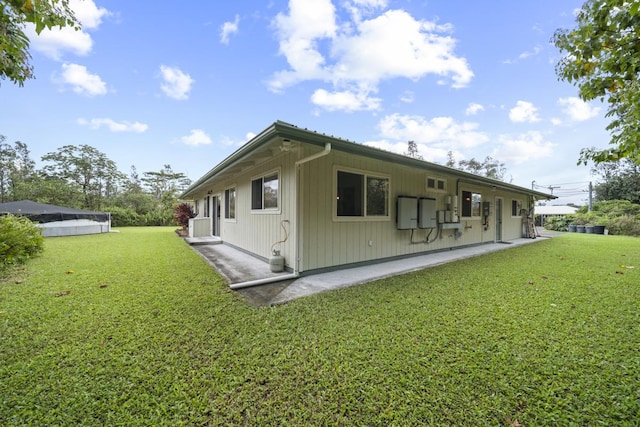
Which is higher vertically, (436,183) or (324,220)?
(436,183)

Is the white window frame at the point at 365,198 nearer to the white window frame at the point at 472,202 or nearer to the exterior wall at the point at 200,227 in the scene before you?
the white window frame at the point at 472,202

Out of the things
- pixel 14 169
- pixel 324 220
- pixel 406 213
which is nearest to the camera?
pixel 324 220

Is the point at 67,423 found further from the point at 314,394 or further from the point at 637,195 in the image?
the point at 637,195

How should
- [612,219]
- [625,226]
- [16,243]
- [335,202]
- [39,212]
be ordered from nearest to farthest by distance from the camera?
[335,202] → [16,243] → [39,212] → [625,226] → [612,219]

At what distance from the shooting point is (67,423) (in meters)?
1.45

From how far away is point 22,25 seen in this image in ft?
8.04

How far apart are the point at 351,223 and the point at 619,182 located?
31987 millimetres

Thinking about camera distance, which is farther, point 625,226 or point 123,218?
point 123,218

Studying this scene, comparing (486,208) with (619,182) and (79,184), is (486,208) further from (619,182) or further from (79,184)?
(79,184)

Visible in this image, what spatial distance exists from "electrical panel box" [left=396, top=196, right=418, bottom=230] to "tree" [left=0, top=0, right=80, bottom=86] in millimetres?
5763

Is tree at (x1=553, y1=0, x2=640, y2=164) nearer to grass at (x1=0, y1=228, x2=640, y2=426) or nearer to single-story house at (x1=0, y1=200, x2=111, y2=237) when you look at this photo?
grass at (x1=0, y1=228, x2=640, y2=426)

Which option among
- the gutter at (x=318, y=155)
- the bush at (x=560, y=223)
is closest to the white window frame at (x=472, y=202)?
the gutter at (x=318, y=155)

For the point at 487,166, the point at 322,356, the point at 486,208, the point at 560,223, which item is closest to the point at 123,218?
the point at 322,356

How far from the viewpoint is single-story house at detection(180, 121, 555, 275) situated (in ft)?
14.7
